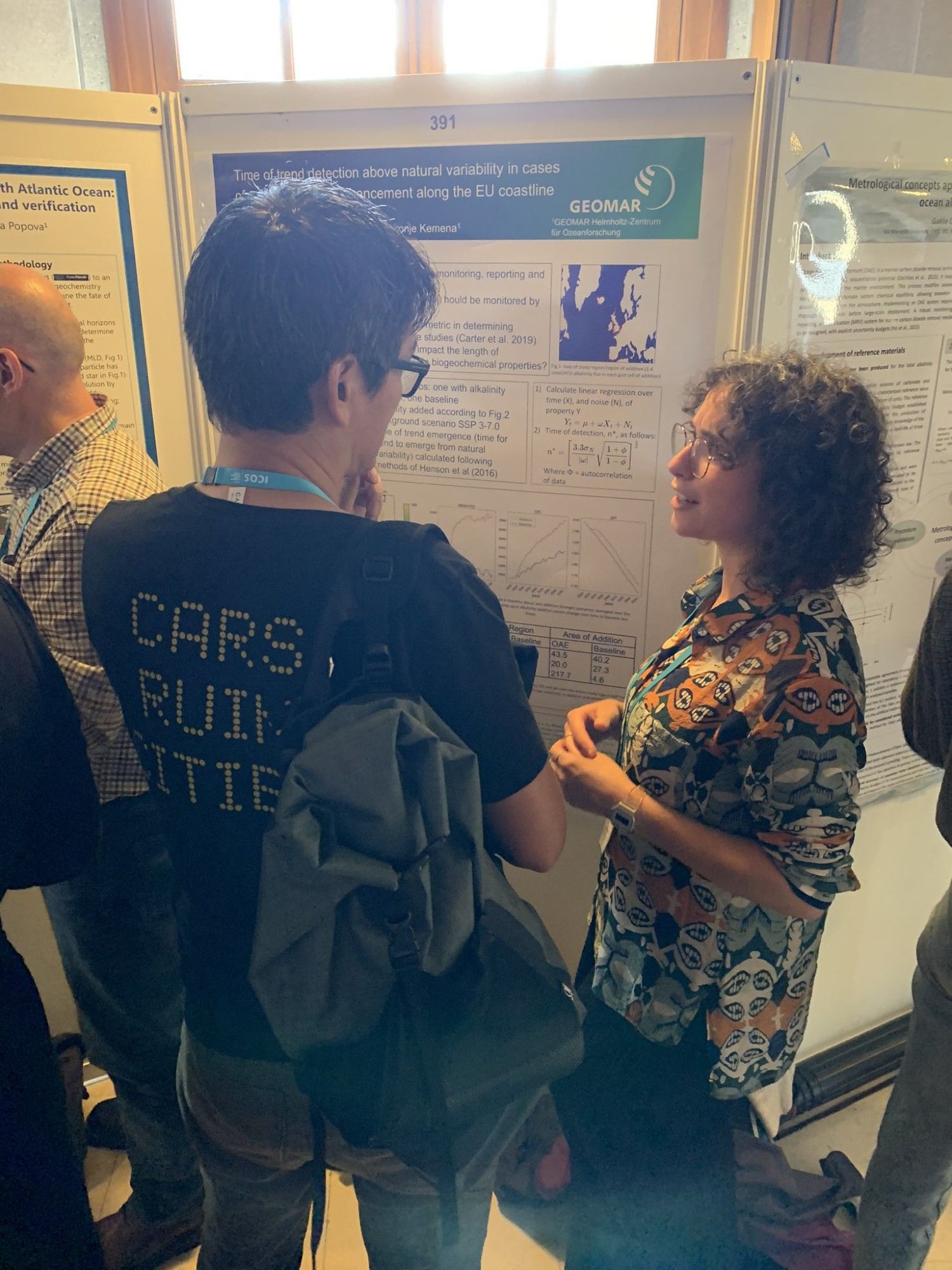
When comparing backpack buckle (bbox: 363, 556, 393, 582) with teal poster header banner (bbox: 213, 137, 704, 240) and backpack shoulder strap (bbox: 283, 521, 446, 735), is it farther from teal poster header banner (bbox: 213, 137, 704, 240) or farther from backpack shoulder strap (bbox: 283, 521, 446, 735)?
teal poster header banner (bbox: 213, 137, 704, 240)

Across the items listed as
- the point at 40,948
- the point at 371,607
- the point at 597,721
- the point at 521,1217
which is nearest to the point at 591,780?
the point at 597,721

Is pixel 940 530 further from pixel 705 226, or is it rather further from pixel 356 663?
pixel 356 663

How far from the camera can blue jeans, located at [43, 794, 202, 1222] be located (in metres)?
1.38

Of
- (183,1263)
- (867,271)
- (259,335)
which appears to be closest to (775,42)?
(867,271)

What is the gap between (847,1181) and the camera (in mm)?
1656

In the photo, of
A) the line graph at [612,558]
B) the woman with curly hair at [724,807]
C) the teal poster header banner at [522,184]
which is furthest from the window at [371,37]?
the woman with curly hair at [724,807]

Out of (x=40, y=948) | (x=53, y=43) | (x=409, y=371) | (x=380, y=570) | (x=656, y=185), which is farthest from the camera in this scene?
(x=53, y=43)

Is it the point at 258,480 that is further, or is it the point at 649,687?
the point at 649,687

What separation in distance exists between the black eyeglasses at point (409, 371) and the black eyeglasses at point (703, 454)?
17.2 inches

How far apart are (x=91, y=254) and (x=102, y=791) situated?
96 centimetres

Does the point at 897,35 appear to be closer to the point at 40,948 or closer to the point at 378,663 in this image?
the point at 378,663

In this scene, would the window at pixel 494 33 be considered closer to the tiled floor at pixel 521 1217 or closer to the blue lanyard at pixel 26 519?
the blue lanyard at pixel 26 519

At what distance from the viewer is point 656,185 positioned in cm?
129

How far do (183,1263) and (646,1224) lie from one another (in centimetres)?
88
